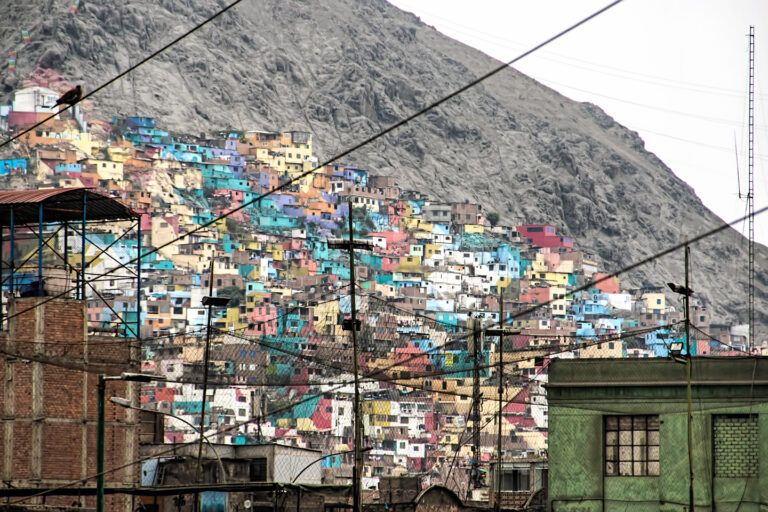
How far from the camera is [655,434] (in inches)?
1163

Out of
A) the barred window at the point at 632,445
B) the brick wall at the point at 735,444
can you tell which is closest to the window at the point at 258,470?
the barred window at the point at 632,445

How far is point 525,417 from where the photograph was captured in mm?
158500

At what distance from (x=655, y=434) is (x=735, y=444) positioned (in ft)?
5.71

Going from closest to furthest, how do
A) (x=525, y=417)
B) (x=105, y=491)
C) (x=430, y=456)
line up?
(x=105, y=491) < (x=430, y=456) < (x=525, y=417)

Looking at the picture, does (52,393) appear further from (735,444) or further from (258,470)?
(735,444)

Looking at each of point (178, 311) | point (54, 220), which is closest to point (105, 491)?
point (54, 220)

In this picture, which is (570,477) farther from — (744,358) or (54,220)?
(54,220)

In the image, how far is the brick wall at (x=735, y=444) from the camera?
28.4 m

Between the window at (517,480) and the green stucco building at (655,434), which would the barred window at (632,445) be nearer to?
the green stucco building at (655,434)

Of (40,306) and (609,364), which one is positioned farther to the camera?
(40,306)

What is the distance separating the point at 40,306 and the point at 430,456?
108 m

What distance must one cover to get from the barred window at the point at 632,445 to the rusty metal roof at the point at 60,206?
15994 millimetres

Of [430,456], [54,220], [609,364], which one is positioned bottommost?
[430,456]

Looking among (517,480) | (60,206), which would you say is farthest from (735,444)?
(517,480)
